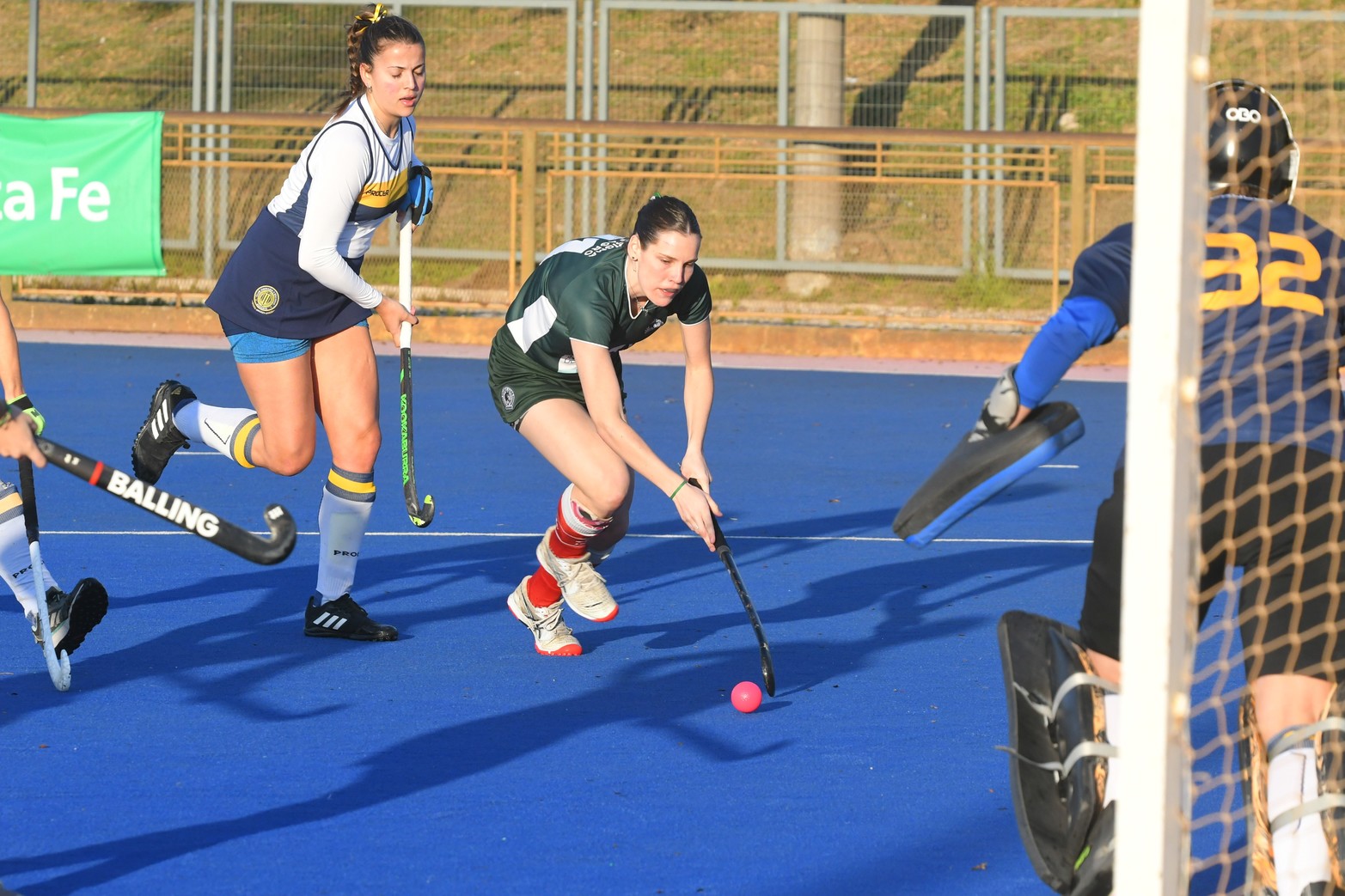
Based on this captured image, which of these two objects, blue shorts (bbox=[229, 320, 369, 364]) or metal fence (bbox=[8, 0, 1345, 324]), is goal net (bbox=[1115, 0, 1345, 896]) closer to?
blue shorts (bbox=[229, 320, 369, 364])

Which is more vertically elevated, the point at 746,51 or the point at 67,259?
the point at 746,51

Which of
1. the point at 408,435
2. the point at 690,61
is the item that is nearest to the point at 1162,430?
the point at 408,435

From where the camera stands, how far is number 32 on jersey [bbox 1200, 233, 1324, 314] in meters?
2.75

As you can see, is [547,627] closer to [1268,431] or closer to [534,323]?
[534,323]

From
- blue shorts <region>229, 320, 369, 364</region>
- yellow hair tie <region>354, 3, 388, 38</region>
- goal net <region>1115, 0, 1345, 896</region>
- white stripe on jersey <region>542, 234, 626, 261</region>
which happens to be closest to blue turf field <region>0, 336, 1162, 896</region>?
goal net <region>1115, 0, 1345, 896</region>

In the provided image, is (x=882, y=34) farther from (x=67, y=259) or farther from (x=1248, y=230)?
(x=1248, y=230)

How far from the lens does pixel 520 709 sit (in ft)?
14.2

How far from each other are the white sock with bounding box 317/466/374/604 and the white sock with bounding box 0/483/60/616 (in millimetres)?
858

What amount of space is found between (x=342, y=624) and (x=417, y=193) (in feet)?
4.43

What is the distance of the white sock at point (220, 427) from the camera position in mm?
5242

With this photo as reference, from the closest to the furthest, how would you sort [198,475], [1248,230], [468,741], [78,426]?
[1248,230] → [468,741] → [198,475] → [78,426]

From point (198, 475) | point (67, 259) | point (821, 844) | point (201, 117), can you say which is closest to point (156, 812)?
point (821, 844)

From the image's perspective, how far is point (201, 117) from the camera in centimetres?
1312

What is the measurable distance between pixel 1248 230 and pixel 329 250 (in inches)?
110
